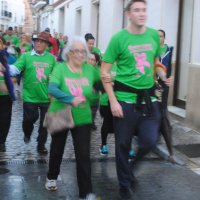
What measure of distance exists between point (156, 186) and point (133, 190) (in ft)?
1.72

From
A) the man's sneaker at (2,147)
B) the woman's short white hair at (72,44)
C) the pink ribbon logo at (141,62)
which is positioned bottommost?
the man's sneaker at (2,147)

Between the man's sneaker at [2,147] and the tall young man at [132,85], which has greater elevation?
the tall young man at [132,85]

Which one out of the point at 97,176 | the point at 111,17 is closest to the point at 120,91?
the point at 97,176

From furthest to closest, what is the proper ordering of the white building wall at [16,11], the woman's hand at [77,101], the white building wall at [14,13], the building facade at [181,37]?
1. the white building wall at [16,11]
2. the white building wall at [14,13]
3. the building facade at [181,37]
4. the woman's hand at [77,101]

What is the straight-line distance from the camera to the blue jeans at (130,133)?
482 centimetres

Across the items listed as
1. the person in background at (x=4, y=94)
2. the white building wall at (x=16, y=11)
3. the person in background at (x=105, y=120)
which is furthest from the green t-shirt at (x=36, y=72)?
the white building wall at (x=16, y=11)

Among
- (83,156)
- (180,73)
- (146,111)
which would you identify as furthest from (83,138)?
(180,73)

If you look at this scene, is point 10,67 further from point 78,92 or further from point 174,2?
point 174,2

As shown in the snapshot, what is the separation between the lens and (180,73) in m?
11.0

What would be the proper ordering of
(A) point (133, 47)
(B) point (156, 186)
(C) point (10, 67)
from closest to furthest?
(A) point (133, 47) < (B) point (156, 186) < (C) point (10, 67)

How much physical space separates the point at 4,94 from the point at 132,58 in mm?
2919

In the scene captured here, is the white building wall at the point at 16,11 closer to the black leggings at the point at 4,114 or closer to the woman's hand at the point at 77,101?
the black leggings at the point at 4,114

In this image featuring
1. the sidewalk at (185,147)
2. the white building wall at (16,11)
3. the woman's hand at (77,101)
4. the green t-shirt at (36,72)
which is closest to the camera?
the woman's hand at (77,101)

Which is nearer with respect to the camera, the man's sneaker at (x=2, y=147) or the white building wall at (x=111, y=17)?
the man's sneaker at (x=2, y=147)
